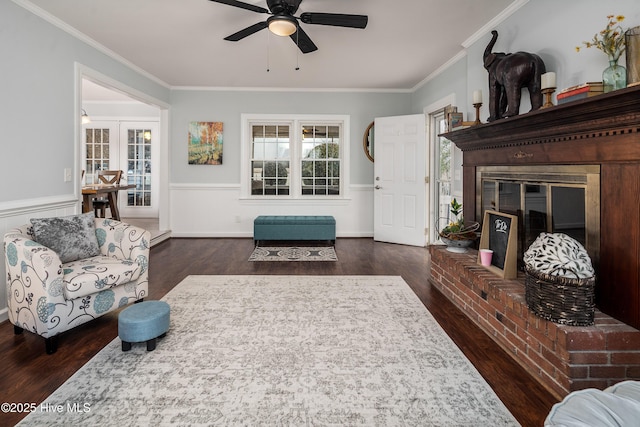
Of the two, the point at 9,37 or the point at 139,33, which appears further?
the point at 139,33

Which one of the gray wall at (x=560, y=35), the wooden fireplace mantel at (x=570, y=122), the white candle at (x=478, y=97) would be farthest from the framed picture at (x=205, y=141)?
the wooden fireplace mantel at (x=570, y=122)

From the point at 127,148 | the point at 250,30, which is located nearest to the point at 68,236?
the point at 250,30

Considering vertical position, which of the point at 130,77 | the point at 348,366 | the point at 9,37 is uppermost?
the point at 130,77

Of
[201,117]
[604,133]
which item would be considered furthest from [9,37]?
[604,133]

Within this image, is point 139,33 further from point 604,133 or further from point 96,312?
point 604,133

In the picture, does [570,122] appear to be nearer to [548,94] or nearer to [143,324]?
[548,94]

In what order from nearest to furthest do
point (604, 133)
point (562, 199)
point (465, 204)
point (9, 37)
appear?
point (604, 133)
point (562, 199)
point (9, 37)
point (465, 204)

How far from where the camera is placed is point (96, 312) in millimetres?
2504

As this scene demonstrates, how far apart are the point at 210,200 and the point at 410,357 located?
195 inches

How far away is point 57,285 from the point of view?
2230 mm

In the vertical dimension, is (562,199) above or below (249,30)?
below

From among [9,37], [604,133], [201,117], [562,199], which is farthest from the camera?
[201,117]

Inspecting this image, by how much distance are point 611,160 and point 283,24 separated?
2393 mm

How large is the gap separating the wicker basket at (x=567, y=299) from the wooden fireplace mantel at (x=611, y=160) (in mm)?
252
